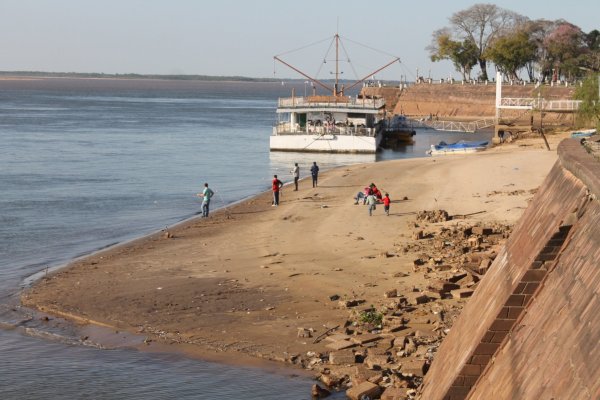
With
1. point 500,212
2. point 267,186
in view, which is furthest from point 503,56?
point 500,212

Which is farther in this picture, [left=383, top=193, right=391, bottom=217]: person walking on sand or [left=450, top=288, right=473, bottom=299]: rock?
[left=383, top=193, right=391, bottom=217]: person walking on sand

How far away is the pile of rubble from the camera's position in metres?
14.3

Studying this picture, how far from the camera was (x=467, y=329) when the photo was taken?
12109mm

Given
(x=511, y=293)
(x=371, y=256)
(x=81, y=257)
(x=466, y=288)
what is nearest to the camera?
(x=511, y=293)

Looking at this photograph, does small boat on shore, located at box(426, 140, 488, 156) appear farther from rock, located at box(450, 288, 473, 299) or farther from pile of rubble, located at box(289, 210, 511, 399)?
rock, located at box(450, 288, 473, 299)

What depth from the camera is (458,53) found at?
121 m

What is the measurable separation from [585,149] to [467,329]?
9.11ft

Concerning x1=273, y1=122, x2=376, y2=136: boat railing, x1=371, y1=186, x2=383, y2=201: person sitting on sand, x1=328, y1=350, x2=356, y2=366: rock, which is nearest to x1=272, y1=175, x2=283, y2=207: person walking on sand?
x1=371, y1=186, x2=383, y2=201: person sitting on sand

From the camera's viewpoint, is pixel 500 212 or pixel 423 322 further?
pixel 500 212

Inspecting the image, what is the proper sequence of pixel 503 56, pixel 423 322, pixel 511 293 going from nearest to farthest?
1. pixel 511 293
2. pixel 423 322
3. pixel 503 56

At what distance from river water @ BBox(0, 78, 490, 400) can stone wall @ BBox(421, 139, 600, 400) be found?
3.95 metres

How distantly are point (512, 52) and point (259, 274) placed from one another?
319ft

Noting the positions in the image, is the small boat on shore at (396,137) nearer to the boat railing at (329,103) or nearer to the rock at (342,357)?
the boat railing at (329,103)

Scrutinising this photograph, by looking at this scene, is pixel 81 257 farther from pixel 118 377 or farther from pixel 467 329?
pixel 467 329
